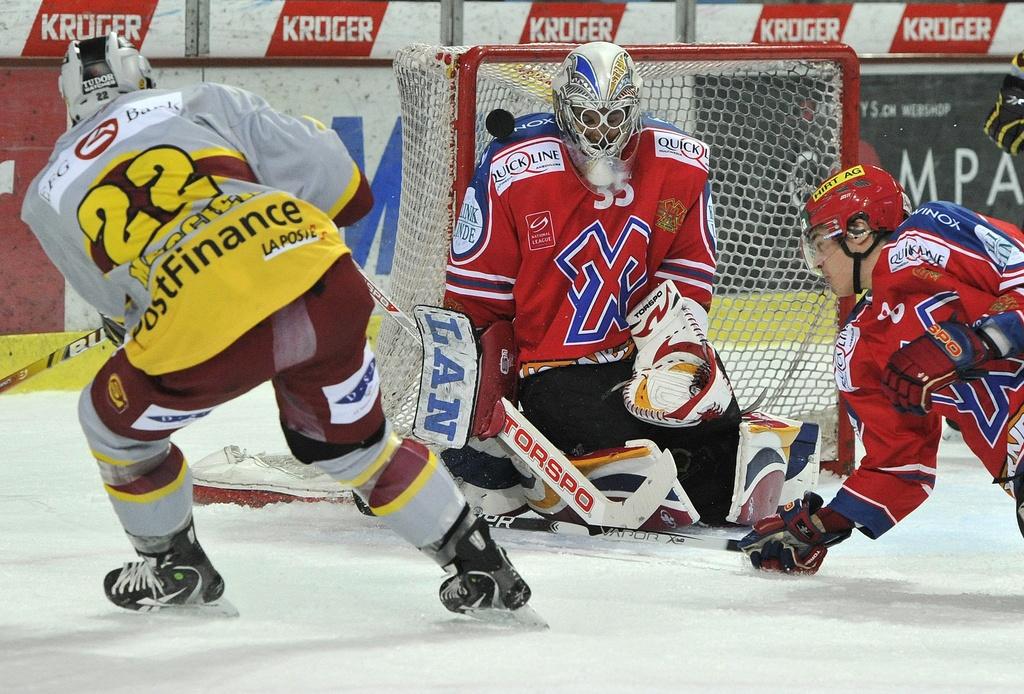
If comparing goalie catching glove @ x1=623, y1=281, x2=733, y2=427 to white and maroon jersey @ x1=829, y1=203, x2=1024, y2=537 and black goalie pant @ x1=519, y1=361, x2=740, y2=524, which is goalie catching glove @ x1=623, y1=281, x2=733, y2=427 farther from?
white and maroon jersey @ x1=829, y1=203, x2=1024, y2=537

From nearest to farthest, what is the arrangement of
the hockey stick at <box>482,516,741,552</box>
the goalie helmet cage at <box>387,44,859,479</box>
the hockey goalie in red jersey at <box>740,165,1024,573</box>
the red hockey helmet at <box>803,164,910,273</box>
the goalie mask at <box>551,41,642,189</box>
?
the hockey goalie in red jersey at <box>740,165,1024,573</box>, the red hockey helmet at <box>803,164,910,273</box>, the hockey stick at <box>482,516,741,552</box>, the goalie mask at <box>551,41,642,189</box>, the goalie helmet cage at <box>387,44,859,479</box>

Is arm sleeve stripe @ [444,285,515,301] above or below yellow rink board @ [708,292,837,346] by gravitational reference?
above

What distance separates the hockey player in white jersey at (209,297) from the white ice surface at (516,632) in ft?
0.45

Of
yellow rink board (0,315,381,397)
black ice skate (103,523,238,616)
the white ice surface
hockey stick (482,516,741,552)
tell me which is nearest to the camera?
the white ice surface

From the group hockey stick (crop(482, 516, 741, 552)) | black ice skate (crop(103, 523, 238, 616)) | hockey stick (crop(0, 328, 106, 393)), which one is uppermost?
hockey stick (crop(0, 328, 106, 393))

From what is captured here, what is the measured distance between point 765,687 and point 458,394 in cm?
116

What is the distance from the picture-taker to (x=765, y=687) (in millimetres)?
1988

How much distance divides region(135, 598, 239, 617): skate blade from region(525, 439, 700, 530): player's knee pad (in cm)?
89

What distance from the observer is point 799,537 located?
2.72 metres

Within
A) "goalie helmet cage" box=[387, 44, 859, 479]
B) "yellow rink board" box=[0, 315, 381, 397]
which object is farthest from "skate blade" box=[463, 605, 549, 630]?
"yellow rink board" box=[0, 315, 381, 397]

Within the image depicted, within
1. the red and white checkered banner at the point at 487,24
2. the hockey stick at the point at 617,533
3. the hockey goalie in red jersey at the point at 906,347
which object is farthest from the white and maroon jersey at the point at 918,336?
the red and white checkered banner at the point at 487,24

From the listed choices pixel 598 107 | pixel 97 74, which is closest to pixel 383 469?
pixel 97 74

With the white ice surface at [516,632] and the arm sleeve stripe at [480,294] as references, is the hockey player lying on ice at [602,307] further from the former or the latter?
the white ice surface at [516,632]

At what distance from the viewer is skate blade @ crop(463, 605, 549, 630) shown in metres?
2.29
